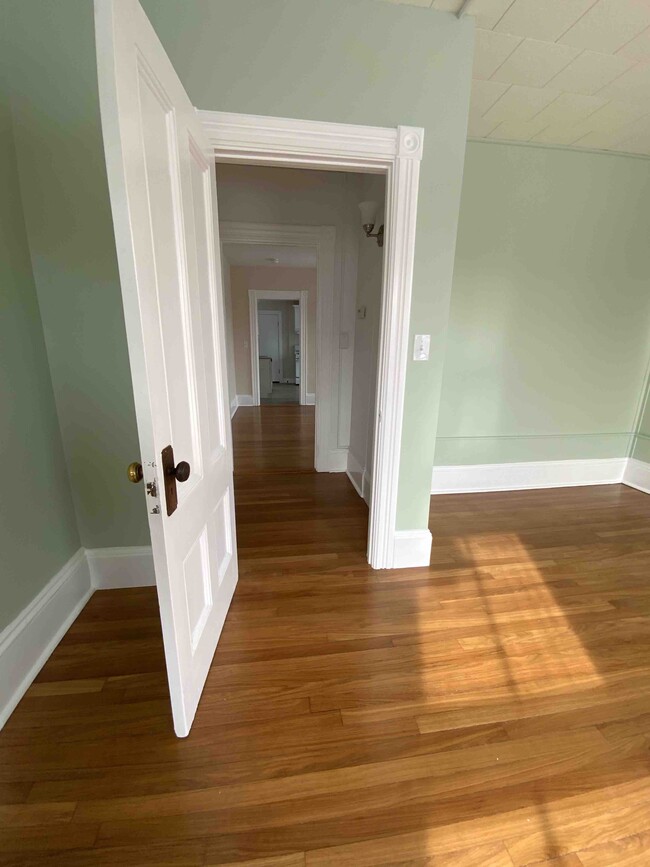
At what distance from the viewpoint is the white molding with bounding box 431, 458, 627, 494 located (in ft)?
10.3

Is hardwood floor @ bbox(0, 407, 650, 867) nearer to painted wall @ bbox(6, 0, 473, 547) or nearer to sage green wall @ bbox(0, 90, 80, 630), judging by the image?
sage green wall @ bbox(0, 90, 80, 630)

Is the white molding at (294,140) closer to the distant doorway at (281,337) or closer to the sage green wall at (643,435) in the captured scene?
the sage green wall at (643,435)

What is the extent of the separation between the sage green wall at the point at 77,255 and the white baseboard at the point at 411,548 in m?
1.40

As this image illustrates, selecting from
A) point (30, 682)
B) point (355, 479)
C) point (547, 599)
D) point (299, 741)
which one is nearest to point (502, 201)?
point (355, 479)

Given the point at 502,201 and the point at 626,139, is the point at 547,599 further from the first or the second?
the point at 626,139

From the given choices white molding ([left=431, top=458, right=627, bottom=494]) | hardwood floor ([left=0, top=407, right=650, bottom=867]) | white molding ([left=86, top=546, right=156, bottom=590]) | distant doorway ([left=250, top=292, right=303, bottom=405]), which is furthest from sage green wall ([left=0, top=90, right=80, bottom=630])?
distant doorway ([left=250, top=292, right=303, bottom=405])

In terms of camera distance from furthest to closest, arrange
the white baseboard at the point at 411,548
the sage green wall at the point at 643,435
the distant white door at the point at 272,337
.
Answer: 1. the distant white door at the point at 272,337
2. the sage green wall at the point at 643,435
3. the white baseboard at the point at 411,548

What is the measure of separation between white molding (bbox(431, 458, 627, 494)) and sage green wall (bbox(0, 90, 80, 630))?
2599 millimetres

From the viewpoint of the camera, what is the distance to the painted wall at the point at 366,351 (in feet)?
8.26

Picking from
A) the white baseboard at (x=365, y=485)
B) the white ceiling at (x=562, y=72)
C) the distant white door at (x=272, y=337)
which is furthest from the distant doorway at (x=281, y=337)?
the white ceiling at (x=562, y=72)

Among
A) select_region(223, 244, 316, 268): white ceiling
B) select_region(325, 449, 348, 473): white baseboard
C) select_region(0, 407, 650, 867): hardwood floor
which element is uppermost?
select_region(223, 244, 316, 268): white ceiling

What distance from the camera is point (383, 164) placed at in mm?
1611

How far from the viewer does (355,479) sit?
3240 mm

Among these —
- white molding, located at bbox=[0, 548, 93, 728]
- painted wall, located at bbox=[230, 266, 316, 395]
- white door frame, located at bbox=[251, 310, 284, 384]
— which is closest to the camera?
white molding, located at bbox=[0, 548, 93, 728]
